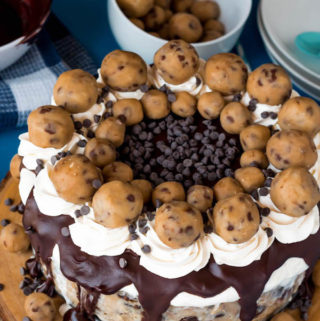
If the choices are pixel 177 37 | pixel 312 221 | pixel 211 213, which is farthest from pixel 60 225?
pixel 177 37

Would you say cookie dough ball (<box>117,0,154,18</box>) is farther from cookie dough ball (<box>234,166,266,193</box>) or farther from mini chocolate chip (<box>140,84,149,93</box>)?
cookie dough ball (<box>234,166,266,193</box>)

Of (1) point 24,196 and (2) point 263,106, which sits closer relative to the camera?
(1) point 24,196

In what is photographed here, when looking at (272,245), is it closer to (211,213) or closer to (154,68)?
(211,213)

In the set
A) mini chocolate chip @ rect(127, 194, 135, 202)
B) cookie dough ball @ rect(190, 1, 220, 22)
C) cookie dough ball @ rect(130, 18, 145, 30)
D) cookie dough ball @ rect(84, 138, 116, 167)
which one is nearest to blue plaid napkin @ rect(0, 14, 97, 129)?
cookie dough ball @ rect(130, 18, 145, 30)

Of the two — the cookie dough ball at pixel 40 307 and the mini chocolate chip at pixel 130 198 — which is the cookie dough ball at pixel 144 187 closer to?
the mini chocolate chip at pixel 130 198

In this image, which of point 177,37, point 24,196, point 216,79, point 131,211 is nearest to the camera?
point 131,211

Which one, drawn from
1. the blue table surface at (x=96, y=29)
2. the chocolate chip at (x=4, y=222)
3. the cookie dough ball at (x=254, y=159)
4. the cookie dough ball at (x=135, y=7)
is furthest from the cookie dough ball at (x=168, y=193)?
the blue table surface at (x=96, y=29)
